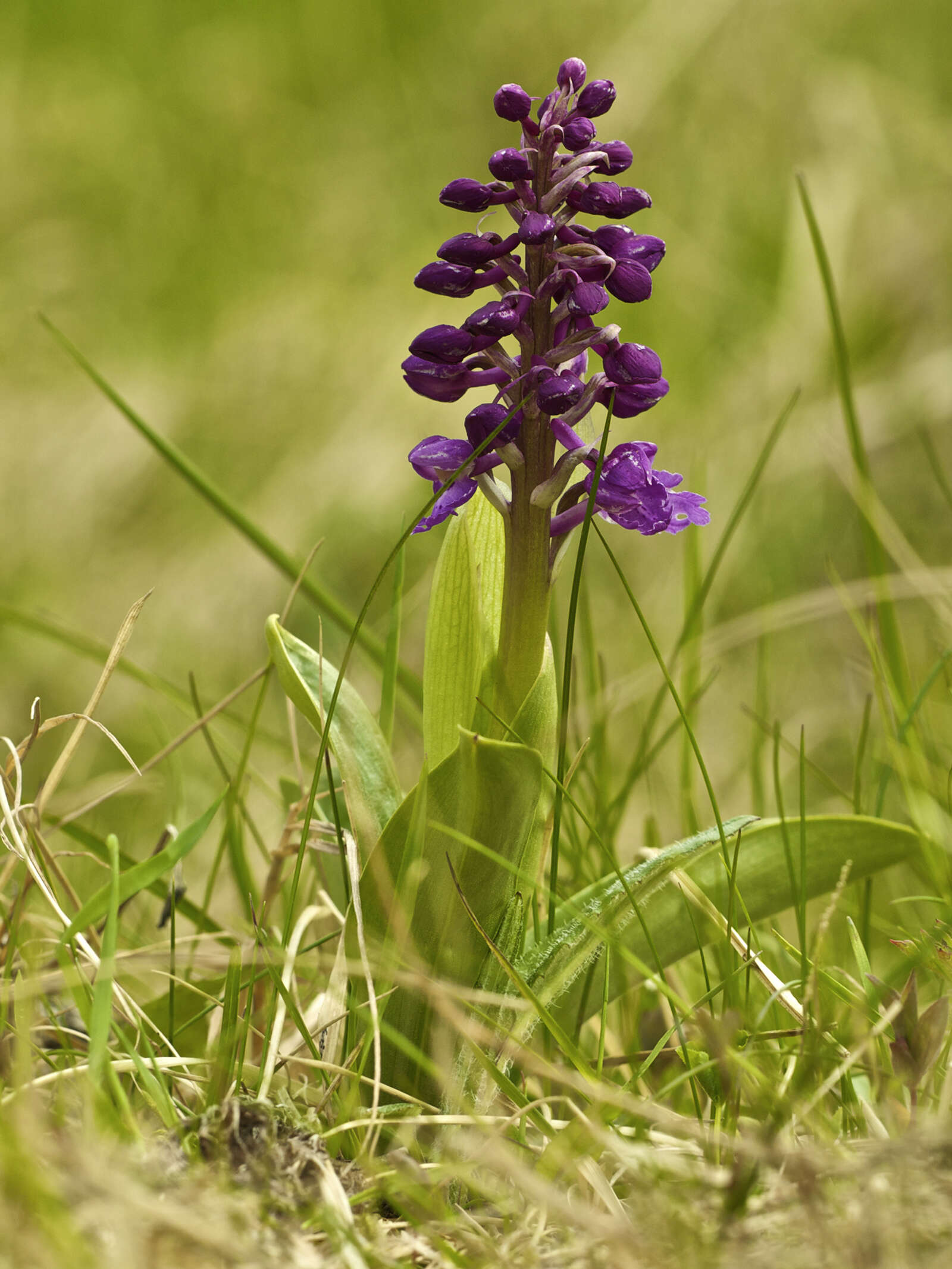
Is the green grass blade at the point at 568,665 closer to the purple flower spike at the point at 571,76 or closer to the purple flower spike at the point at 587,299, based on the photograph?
the purple flower spike at the point at 587,299

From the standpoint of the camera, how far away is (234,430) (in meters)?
6.62

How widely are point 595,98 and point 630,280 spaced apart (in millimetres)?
310

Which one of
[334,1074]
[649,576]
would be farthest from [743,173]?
[334,1074]

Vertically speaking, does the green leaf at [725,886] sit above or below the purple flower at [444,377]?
below

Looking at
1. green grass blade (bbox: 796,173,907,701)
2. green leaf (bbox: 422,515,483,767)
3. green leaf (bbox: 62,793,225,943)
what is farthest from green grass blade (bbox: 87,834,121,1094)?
green grass blade (bbox: 796,173,907,701)

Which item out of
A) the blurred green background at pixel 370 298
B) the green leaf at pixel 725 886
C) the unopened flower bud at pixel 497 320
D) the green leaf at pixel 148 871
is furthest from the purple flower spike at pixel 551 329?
the blurred green background at pixel 370 298

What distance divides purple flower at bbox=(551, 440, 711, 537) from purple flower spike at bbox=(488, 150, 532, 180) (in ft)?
1.45

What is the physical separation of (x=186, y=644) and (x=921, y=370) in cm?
424

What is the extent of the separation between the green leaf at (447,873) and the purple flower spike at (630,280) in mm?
759

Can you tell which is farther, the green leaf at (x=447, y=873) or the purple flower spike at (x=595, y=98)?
the purple flower spike at (x=595, y=98)

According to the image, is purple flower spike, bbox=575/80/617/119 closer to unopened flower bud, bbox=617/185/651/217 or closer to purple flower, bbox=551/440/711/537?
unopened flower bud, bbox=617/185/651/217

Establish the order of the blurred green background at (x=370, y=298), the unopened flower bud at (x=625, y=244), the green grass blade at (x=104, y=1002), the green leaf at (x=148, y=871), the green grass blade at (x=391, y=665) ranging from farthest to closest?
1. the blurred green background at (x=370, y=298)
2. the green grass blade at (x=391, y=665)
3. the unopened flower bud at (x=625, y=244)
4. the green leaf at (x=148, y=871)
5. the green grass blade at (x=104, y=1002)

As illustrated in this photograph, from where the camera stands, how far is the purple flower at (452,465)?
169 centimetres

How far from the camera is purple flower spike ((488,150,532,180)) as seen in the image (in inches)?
61.8
